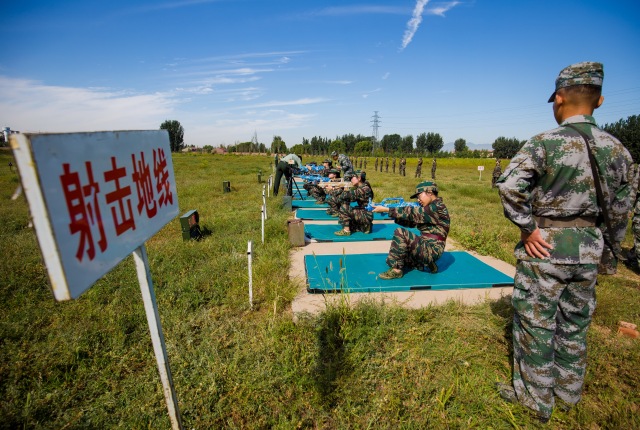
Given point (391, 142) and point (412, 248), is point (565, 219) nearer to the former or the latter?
point (412, 248)

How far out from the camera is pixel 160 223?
64.5 inches

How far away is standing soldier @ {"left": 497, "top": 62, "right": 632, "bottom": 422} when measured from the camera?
2074 mm

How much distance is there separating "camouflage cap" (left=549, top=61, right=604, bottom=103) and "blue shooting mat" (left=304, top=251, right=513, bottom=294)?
2687 mm

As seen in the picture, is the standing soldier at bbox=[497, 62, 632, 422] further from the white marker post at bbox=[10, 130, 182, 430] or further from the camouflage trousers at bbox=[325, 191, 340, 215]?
the camouflage trousers at bbox=[325, 191, 340, 215]

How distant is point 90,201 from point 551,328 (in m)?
2.85

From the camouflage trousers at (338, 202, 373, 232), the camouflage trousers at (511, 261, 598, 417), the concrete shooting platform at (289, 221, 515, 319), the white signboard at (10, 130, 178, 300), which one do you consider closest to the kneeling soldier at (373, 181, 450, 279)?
the concrete shooting platform at (289, 221, 515, 319)

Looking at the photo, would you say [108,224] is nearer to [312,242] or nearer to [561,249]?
[561,249]

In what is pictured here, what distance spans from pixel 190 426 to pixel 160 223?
158 cm

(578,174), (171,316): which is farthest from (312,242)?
(578,174)

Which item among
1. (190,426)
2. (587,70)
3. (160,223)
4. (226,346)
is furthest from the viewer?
(226,346)

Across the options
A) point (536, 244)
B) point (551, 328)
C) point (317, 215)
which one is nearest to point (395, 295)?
point (551, 328)

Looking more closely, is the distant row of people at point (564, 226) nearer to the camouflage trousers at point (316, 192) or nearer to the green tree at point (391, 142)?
the camouflage trousers at point (316, 192)

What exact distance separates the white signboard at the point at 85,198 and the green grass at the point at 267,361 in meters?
1.72

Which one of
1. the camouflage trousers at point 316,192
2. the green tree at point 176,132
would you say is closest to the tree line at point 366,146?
the green tree at point 176,132
